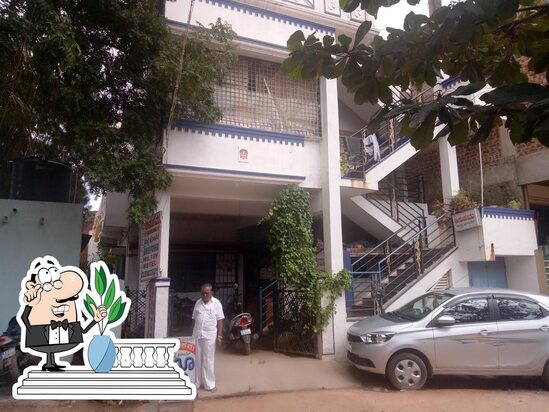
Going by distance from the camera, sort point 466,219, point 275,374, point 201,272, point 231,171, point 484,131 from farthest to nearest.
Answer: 1. point 201,272
2. point 466,219
3. point 231,171
4. point 275,374
5. point 484,131

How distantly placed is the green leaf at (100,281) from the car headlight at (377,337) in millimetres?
4372

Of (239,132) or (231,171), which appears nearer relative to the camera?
(231,171)

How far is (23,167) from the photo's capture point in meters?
7.72

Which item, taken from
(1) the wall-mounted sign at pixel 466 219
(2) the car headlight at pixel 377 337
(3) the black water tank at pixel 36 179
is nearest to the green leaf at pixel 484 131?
(2) the car headlight at pixel 377 337

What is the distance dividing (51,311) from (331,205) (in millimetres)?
5696

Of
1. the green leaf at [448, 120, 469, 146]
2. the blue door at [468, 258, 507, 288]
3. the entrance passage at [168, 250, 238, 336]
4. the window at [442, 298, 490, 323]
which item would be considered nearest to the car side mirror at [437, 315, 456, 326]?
the window at [442, 298, 490, 323]

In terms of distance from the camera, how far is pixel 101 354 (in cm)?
367

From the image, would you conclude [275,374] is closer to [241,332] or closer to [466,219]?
[241,332]

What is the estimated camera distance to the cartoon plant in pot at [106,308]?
362 cm

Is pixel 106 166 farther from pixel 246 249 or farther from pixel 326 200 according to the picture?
pixel 246 249

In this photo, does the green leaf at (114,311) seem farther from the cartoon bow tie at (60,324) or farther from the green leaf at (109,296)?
the cartoon bow tie at (60,324)

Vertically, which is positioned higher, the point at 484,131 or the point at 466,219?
the point at 466,219

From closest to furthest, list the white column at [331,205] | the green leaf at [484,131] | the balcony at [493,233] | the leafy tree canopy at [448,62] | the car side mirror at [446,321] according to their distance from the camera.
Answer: the leafy tree canopy at [448,62], the green leaf at [484,131], the car side mirror at [446,321], the white column at [331,205], the balcony at [493,233]

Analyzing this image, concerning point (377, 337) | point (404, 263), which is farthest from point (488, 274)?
point (377, 337)
